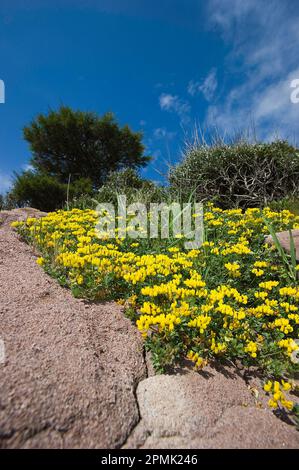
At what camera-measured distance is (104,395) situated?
5.73 ft

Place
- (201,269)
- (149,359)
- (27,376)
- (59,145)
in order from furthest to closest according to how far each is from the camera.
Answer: (59,145) < (201,269) < (149,359) < (27,376)

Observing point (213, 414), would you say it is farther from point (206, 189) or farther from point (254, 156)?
point (254, 156)

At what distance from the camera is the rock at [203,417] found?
5.31 ft

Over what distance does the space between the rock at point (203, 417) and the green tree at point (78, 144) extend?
18.7m

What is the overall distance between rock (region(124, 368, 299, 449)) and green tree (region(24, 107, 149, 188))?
18.7 m

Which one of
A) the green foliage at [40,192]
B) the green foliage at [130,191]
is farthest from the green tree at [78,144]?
the green foliage at [130,191]

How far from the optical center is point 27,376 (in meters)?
1.69

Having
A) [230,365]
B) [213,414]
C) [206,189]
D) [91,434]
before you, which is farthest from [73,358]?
[206,189]

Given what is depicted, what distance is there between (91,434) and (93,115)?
22088mm

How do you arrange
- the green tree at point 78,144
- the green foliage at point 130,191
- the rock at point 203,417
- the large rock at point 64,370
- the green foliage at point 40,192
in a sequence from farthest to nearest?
the green tree at point 78,144, the green foliage at point 40,192, the green foliage at point 130,191, the rock at point 203,417, the large rock at point 64,370

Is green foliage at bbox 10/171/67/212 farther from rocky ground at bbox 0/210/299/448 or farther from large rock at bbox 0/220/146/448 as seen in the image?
rocky ground at bbox 0/210/299/448

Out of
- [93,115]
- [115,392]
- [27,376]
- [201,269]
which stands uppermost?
[93,115]

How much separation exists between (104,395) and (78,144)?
824 inches

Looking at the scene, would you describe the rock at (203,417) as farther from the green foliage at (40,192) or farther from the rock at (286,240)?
the green foliage at (40,192)
